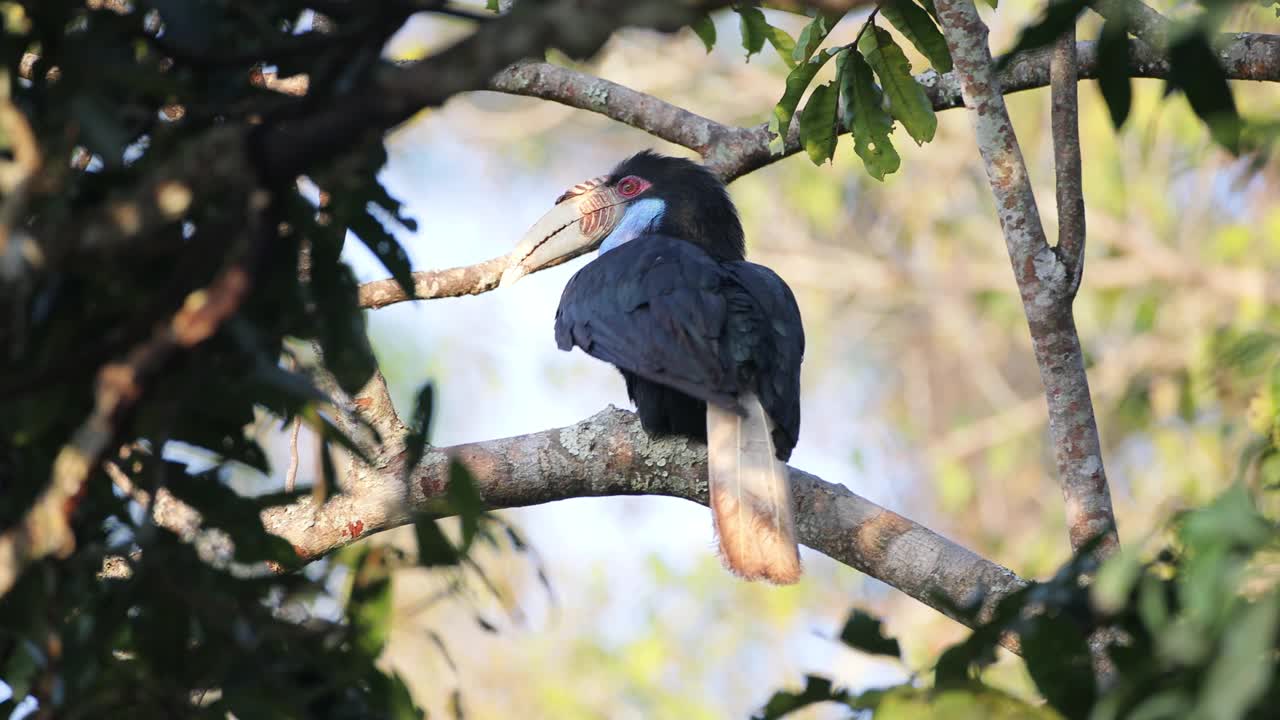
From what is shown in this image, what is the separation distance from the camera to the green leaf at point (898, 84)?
2846 mm

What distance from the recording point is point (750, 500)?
120 inches

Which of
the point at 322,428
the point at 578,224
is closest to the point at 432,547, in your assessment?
the point at 322,428

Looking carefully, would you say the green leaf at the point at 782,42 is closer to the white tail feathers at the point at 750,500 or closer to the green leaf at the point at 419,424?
the white tail feathers at the point at 750,500

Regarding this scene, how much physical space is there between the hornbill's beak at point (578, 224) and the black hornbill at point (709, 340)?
0.10 ft

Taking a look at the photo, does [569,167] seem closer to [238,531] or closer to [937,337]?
[937,337]

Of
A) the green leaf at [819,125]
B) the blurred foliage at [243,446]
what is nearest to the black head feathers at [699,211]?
the green leaf at [819,125]

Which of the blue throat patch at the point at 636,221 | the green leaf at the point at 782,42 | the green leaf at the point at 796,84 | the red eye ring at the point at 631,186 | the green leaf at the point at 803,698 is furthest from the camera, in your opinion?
the red eye ring at the point at 631,186

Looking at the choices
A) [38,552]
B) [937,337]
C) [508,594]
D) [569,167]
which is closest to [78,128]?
[38,552]

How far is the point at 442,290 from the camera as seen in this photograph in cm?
350

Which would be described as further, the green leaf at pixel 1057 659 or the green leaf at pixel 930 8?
the green leaf at pixel 930 8

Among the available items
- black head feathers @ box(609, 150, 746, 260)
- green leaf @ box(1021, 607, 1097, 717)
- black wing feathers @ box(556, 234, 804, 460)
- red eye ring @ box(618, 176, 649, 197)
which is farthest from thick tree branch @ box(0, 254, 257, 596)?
red eye ring @ box(618, 176, 649, 197)

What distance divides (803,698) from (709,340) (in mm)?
2194

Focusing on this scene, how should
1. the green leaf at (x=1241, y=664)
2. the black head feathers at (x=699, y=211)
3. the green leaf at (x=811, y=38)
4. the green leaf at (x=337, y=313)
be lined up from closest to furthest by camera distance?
the green leaf at (x=1241, y=664) < the green leaf at (x=337, y=313) < the green leaf at (x=811, y=38) < the black head feathers at (x=699, y=211)

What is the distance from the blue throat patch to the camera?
4.59 metres
